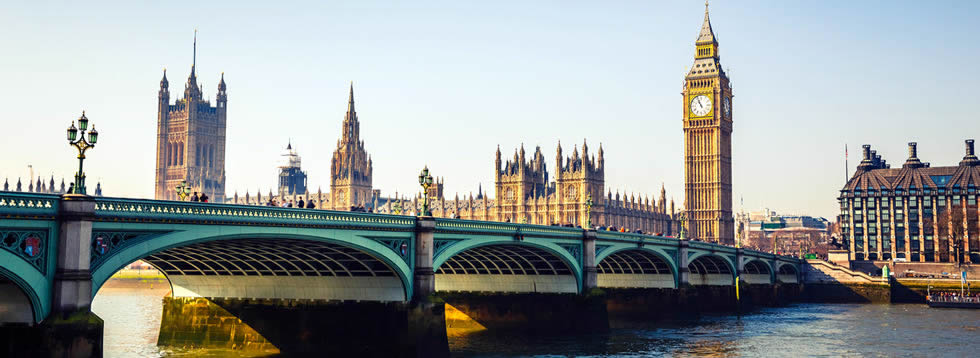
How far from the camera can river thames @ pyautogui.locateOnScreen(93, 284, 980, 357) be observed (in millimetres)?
46750

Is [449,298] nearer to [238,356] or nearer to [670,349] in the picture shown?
[670,349]

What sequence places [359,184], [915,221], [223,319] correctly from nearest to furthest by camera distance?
[223,319] → [915,221] → [359,184]

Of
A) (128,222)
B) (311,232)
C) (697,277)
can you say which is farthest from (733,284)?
(128,222)

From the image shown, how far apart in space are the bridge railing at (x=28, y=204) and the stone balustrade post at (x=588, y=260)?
32763 mm

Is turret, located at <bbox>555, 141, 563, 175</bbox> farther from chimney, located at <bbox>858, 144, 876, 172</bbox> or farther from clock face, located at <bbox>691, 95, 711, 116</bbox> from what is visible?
chimney, located at <bbox>858, 144, 876, 172</bbox>

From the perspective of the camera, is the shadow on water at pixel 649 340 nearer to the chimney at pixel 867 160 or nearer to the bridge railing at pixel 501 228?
the bridge railing at pixel 501 228

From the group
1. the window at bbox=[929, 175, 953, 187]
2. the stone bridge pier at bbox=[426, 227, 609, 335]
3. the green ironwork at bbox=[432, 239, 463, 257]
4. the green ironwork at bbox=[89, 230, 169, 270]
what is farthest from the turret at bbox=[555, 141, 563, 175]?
the green ironwork at bbox=[89, 230, 169, 270]

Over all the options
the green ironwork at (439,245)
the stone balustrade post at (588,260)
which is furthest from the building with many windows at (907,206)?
the green ironwork at (439,245)

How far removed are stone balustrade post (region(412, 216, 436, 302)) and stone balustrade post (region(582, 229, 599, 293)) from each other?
16.1 m

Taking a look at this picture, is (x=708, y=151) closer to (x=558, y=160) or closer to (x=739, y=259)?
(x=558, y=160)

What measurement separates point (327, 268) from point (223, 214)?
33.0 ft

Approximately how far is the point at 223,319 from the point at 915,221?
382 feet

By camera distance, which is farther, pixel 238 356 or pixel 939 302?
pixel 939 302

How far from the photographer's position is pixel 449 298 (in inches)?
2172
